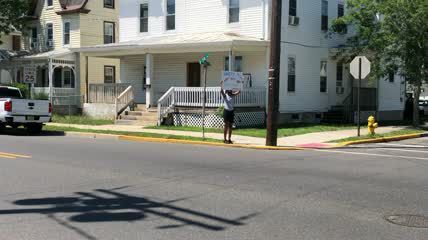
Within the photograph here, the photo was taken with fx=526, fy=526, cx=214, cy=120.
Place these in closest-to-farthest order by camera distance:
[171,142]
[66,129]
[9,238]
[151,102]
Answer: [9,238]
[171,142]
[66,129]
[151,102]

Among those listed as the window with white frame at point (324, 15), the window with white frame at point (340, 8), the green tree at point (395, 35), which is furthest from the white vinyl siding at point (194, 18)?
the window with white frame at point (340, 8)

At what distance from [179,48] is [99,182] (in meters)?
15.2

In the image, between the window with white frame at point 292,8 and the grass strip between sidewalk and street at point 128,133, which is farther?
the window with white frame at point 292,8

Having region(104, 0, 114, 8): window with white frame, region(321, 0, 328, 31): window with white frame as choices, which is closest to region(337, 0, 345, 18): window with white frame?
region(321, 0, 328, 31): window with white frame

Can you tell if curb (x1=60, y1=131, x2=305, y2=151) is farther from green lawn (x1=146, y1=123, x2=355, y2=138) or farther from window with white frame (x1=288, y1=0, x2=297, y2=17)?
window with white frame (x1=288, y1=0, x2=297, y2=17)

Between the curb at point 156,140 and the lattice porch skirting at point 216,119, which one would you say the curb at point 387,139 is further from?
the lattice porch skirting at point 216,119

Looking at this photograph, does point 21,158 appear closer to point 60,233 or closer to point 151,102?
point 60,233

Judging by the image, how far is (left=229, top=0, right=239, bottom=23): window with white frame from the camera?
25.2m

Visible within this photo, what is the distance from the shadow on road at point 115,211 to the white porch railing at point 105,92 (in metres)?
19.2

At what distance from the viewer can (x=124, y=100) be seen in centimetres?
2620

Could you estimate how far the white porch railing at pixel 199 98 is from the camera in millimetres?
22984

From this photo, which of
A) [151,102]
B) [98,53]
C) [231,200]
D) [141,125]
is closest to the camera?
[231,200]

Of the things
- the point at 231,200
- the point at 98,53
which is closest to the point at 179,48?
the point at 98,53

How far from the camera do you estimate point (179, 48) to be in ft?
78.3
